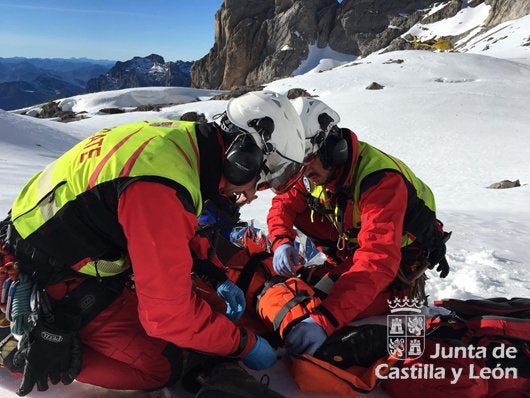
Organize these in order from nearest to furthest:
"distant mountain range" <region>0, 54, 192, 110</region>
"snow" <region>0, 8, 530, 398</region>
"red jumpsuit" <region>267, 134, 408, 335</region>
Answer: "red jumpsuit" <region>267, 134, 408, 335</region> < "snow" <region>0, 8, 530, 398</region> < "distant mountain range" <region>0, 54, 192, 110</region>

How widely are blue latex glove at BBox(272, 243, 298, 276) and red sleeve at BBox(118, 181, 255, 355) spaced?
1.49 meters

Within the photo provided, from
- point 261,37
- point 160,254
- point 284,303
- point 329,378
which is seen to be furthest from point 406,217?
point 261,37

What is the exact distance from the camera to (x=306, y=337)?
2.60 metres

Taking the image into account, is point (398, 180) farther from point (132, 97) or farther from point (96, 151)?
point (132, 97)

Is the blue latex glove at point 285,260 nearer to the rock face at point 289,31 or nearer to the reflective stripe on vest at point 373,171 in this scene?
the reflective stripe on vest at point 373,171

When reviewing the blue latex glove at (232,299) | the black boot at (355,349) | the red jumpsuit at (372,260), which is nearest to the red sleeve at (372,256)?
the red jumpsuit at (372,260)

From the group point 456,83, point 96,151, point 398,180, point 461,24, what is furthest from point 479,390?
point 461,24

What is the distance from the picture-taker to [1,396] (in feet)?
7.36

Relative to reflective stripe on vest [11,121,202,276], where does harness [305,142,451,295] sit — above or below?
below

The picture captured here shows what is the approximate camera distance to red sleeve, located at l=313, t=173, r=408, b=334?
2.72 meters

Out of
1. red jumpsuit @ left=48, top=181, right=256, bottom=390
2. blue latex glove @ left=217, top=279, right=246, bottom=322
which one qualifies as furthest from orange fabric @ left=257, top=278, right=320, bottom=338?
red jumpsuit @ left=48, top=181, right=256, bottom=390

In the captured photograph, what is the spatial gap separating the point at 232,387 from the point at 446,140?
14.9m

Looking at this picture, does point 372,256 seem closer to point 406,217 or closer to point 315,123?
point 406,217

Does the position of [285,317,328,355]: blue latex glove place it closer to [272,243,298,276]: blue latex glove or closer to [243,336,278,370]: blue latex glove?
[243,336,278,370]: blue latex glove
